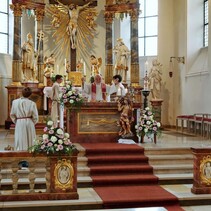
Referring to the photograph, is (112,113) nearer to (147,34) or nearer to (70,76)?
(70,76)

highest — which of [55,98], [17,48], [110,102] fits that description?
[17,48]

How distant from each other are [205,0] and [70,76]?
658 centimetres

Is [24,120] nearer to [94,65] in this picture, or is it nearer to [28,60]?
[28,60]

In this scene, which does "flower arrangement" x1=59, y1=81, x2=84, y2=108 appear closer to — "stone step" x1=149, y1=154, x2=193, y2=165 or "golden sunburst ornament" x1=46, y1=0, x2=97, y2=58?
"stone step" x1=149, y1=154, x2=193, y2=165

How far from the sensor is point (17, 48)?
17641 millimetres

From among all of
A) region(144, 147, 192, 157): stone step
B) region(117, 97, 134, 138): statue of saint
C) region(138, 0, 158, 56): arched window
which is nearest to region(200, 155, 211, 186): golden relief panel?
region(144, 147, 192, 157): stone step

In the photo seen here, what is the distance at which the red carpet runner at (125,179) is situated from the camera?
7656 millimetres

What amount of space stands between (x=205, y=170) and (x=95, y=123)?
437 centimetres

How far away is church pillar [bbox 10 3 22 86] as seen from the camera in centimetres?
1755

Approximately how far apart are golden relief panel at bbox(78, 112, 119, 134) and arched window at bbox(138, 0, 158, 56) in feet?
32.3

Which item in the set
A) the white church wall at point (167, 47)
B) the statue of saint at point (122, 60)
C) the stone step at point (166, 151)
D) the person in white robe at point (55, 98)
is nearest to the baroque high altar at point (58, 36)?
the statue of saint at point (122, 60)

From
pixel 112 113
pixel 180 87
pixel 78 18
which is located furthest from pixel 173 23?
pixel 112 113

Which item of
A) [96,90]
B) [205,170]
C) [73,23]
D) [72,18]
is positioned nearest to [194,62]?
[73,23]

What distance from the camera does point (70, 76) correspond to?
18516mm
